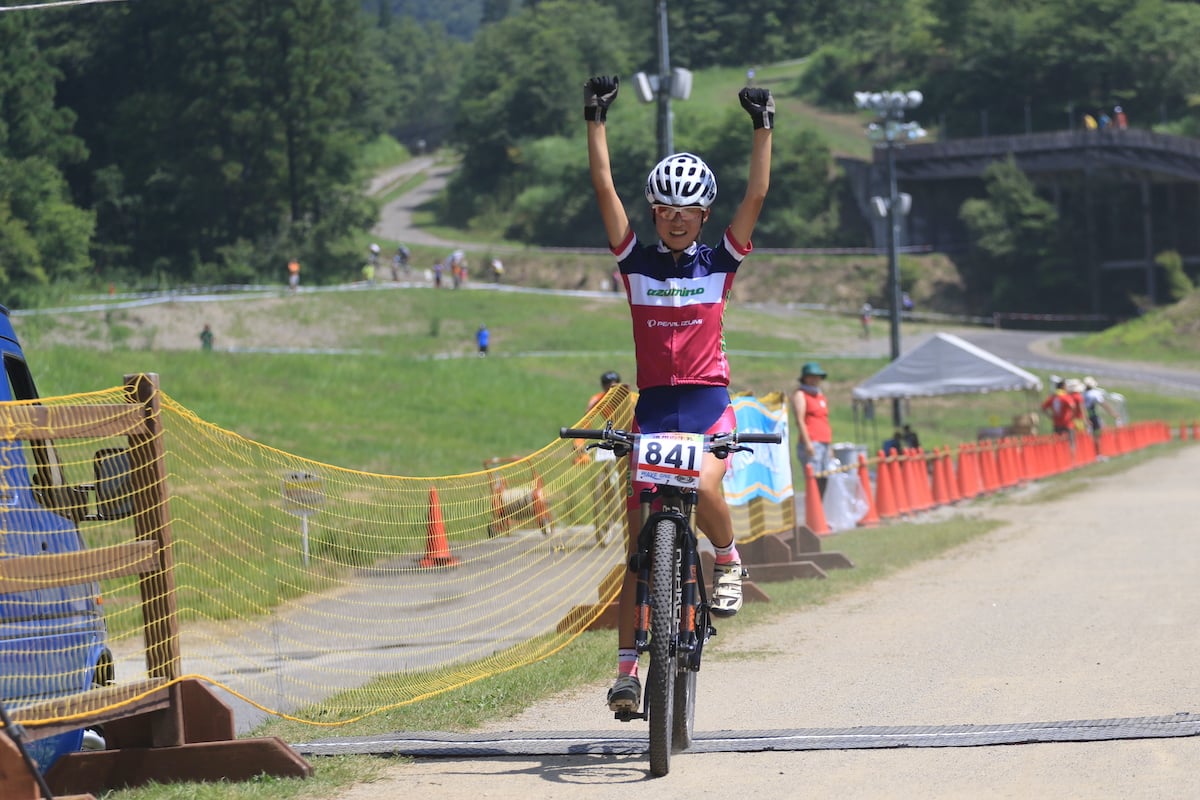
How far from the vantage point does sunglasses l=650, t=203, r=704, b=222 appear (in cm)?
720

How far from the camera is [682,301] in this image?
7.16 meters

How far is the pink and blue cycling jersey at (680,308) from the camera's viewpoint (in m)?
7.13

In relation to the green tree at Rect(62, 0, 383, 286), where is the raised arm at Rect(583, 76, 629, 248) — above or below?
below

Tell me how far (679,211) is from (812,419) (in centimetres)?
1271

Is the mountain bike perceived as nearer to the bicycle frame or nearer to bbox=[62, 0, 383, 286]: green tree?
the bicycle frame

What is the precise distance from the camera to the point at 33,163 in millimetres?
82188

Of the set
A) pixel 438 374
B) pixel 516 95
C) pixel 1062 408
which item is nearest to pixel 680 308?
pixel 1062 408

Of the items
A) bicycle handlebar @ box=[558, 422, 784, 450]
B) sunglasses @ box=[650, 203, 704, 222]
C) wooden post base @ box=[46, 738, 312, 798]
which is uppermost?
sunglasses @ box=[650, 203, 704, 222]

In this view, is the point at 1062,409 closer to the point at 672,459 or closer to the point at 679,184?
the point at 679,184

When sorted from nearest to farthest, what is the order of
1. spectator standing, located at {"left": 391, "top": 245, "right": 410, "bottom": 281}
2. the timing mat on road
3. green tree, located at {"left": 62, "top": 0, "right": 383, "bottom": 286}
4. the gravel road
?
the gravel road
the timing mat on road
green tree, located at {"left": 62, "top": 0, "right": 383, "bottom": 286}
spectator standing, located at {"left": 391, "top": 245, "right": 410, "bottom": 281}

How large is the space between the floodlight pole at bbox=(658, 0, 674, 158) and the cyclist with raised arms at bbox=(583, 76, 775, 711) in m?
17.5

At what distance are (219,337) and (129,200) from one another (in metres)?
36.3

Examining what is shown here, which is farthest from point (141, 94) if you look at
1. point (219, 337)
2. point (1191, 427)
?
point (1191, 427)

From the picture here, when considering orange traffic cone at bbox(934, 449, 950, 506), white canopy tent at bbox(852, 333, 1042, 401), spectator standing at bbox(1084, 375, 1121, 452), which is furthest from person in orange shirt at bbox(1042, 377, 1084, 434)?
orange traffic cone at bbox(934, 449, 950, 506)
